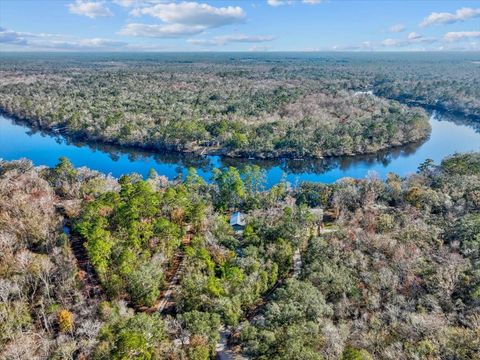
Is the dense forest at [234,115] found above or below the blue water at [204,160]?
above

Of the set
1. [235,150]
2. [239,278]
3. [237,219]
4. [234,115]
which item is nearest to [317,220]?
[237,219]

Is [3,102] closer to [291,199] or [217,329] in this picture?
[291,199]

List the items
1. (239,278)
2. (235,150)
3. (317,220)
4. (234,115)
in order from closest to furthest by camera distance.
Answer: (239,278)
(317,220)
(235,150)
(234,115)

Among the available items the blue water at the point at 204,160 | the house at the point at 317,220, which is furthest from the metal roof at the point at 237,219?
the blue water at the point at 204,160

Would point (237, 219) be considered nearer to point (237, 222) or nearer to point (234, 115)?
point (237, 222)

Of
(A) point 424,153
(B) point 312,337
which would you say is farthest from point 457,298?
(A) point 424,153

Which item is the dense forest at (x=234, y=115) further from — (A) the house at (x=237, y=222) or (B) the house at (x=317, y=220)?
(A) the house at (x=237, y=222)
